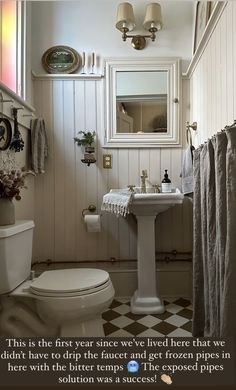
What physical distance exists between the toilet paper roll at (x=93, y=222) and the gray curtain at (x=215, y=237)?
0.87 m

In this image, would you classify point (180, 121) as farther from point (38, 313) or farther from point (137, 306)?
point (38, 313)

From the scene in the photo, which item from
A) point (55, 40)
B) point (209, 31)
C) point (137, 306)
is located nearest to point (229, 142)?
point (209, 31)

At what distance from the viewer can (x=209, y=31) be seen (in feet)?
5.43

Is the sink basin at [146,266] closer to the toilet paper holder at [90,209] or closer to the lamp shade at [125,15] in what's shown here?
the toilet paper holder at [90,209]

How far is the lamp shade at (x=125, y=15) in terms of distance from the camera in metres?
2.13

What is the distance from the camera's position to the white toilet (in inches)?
52.2

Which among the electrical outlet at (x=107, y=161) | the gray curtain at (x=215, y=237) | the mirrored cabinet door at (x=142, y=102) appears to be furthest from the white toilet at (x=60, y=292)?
the mirrored cabinet door at (x=142, y=102)

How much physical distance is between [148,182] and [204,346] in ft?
4.53

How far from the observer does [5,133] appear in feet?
5.65

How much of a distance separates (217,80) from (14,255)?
59.9 inches

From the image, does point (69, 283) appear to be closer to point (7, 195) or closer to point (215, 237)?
point (7, 195)

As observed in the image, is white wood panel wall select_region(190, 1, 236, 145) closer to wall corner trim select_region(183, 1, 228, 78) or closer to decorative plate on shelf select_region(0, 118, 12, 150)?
wall corner trim select_region(183, 1, 228, 78)

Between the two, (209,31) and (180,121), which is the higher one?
(209,31)

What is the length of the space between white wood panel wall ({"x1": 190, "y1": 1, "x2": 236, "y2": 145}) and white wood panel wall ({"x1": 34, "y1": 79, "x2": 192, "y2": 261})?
1.26 ft
